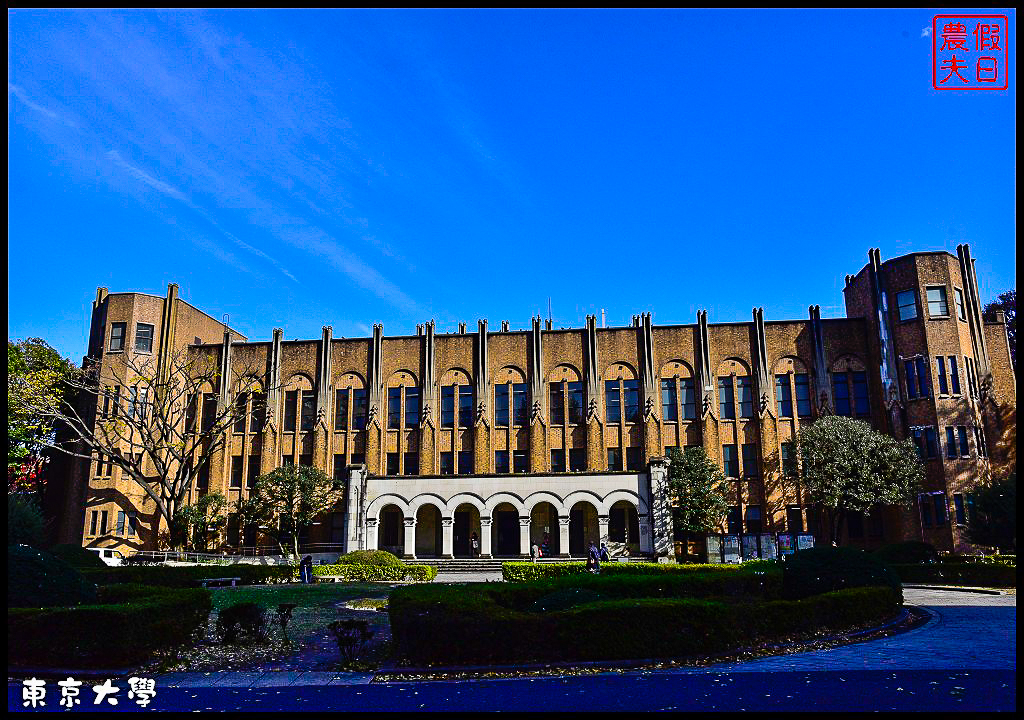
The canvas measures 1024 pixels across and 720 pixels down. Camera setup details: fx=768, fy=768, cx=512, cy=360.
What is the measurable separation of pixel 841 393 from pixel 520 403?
58.0 feet

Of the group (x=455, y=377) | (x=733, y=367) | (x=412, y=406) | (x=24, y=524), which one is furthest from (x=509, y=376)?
(x=24, y=524)

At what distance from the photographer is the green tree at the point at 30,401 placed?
→ 36812 millimetres

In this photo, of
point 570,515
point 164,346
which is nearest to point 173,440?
point 164,346

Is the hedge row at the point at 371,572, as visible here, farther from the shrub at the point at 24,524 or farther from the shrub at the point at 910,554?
the shrub at the point at 910,554

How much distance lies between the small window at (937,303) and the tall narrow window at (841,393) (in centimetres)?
555

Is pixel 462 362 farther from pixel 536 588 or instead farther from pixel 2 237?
pixel 2 237

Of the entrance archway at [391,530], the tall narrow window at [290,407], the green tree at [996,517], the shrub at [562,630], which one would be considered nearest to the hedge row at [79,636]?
the shrub at [562,630]

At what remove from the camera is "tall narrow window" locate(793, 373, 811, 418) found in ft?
138

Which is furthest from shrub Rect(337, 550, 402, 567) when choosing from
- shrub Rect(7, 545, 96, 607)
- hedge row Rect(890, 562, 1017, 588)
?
shrub Rect(7, 545, 96, 607)

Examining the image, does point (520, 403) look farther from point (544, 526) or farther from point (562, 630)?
point (562, 630)

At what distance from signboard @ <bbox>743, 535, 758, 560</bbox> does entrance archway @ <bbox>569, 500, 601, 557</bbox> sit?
Result: 914 cm

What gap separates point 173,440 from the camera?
147ft

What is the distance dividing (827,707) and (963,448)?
3380 centimetres

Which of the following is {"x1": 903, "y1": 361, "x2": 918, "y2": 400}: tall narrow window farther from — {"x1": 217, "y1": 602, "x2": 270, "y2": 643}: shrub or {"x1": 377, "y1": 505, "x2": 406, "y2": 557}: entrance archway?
{"x1": 217, "y1": 602, "x2": 270, "y2": 643}: shrub
